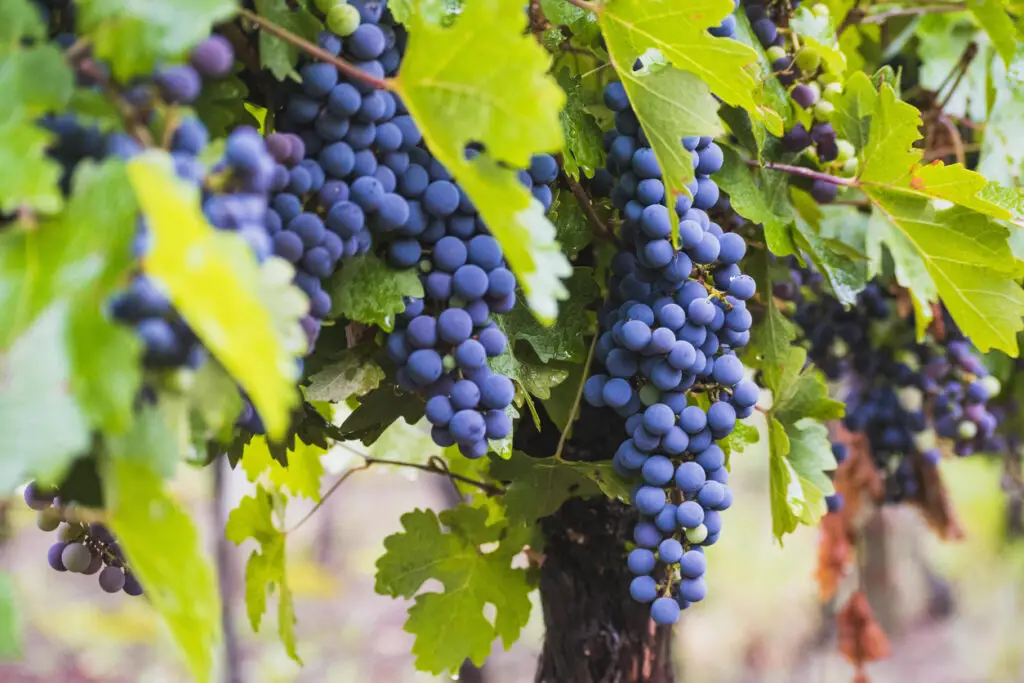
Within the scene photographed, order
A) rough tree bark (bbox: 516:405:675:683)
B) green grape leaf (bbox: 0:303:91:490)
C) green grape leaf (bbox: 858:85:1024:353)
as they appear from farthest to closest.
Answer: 1. rough tree bark (bbox: 516:405:675:683)
2. green grape leaf (bbox: 858:85:1024:353)
3. green grape leaf (bbox: 0:303:91:490)

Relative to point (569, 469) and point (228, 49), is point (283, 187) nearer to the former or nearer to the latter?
point (228, 49)

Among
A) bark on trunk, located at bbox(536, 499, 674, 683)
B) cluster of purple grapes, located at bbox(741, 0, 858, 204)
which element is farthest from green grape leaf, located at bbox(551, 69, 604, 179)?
bark on trunk, located at bbox(536, 499, 674, 683)

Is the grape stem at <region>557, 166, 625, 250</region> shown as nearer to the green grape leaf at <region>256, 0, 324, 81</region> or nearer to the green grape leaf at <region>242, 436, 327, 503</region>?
the green grape leaf at <region>256, 0, 324, 81</region>

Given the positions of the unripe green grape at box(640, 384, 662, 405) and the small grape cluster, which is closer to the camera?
the small grape cluster

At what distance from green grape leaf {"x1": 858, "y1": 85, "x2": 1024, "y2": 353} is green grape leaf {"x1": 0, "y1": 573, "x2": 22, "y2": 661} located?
2.52ft

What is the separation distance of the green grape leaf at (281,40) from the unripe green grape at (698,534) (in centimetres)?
45

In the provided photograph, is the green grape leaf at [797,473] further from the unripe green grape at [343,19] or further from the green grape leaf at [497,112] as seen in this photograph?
the unripe green grape at [343,19]

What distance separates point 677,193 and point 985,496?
5.59 meters

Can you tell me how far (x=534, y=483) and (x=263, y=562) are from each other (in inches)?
13.4

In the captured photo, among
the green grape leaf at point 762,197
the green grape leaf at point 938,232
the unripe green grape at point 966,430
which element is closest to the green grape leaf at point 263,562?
the green grape leaf at point 762,197

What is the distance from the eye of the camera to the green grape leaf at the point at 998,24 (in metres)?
0.98

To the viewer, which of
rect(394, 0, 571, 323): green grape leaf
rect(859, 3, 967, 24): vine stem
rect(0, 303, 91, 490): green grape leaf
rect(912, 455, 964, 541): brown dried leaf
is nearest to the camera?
rect(0, 303, 91, 490): green grape leaf

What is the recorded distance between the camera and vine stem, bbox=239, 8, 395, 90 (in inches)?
21.0

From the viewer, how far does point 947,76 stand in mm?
1178
